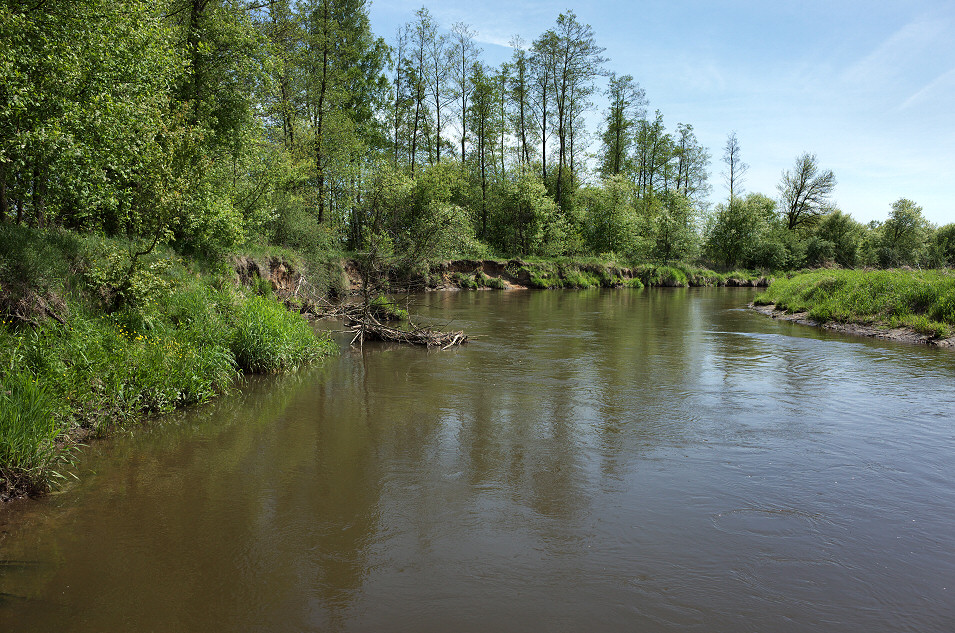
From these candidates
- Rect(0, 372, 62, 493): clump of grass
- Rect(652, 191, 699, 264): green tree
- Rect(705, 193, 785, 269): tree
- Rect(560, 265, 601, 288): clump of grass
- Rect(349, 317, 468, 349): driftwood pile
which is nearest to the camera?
Rect(0, 372, 62, 493): clump of grass

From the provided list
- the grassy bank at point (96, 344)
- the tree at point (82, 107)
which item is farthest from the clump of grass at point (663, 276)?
the tree at point (82, 107)

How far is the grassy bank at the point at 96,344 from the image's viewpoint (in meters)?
5.70

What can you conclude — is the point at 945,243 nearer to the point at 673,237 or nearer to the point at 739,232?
the point at 739,232

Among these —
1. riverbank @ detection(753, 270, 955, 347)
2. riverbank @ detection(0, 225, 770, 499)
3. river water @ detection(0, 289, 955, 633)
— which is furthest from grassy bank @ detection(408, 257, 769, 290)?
river water @ detection(0, 289, 955, 633)

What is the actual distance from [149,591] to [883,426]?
9630mm

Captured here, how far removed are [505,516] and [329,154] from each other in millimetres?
28480

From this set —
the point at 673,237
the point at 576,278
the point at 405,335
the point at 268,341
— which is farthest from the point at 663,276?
the point at 268,341

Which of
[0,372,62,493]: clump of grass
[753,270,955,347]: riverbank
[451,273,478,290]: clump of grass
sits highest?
[451,273,478,290]: clump of grass

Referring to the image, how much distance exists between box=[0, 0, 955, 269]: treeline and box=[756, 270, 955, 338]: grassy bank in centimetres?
1501

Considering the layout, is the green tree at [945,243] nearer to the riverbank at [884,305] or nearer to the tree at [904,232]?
the tree at [904,232]

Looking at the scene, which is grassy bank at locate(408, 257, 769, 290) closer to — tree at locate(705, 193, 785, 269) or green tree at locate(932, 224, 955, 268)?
tree at locate(705, 193, 785, 269)

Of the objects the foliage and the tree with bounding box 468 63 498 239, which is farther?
the foliage

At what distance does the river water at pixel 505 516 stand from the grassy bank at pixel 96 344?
1.53 feet

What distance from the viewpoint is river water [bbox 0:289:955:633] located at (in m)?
3.86
